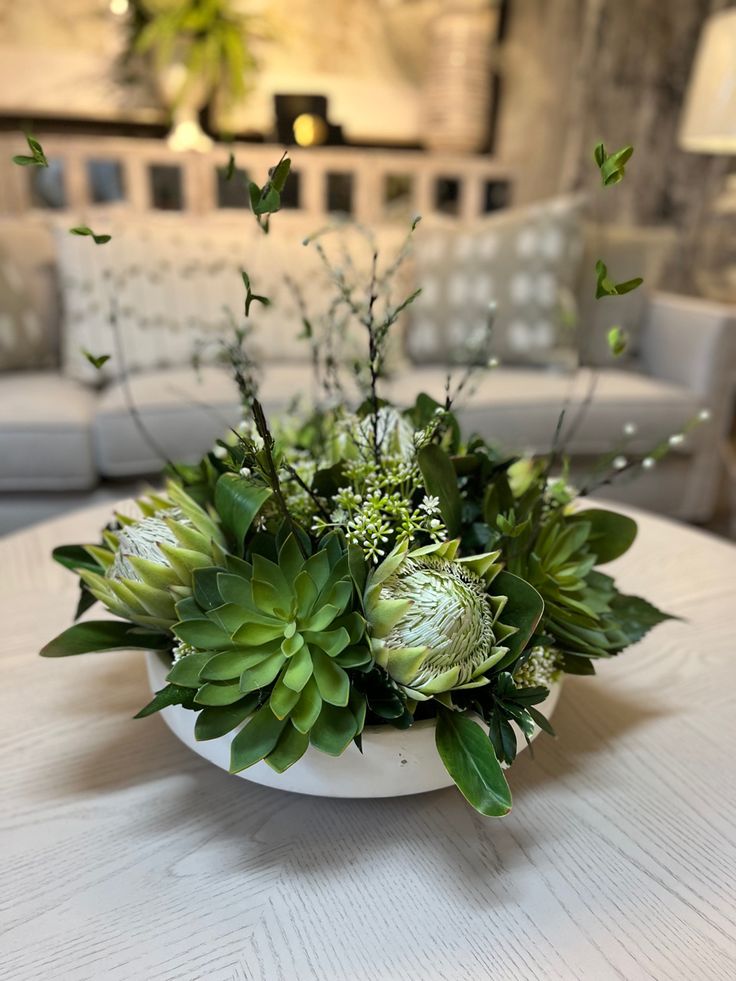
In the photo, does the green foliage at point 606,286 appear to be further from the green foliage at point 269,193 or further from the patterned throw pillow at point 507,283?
the patterned throw pillow at point 507,283

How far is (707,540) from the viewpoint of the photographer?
39.7 inches

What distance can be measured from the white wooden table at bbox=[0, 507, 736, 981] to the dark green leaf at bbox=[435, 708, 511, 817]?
0.27 feet

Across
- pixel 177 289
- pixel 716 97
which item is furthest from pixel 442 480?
pixel 716 97

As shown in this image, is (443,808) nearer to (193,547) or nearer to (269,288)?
(193,547)

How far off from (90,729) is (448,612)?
1.17ft

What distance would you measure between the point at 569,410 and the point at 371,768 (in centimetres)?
146

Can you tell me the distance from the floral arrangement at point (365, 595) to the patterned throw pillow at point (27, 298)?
4.73ft

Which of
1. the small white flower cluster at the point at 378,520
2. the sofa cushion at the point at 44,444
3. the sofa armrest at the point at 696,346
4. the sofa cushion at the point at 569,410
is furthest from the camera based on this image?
the sofa armrest at the point at 696,346

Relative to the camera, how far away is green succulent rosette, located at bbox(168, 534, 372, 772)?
0.44 metres

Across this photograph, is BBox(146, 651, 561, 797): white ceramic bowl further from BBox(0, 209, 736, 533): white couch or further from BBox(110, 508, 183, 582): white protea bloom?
BBox(0, 209, 736, 533): white couch

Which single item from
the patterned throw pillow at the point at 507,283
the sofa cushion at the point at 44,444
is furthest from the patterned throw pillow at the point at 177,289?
the sofa cushion at the point at 44,444

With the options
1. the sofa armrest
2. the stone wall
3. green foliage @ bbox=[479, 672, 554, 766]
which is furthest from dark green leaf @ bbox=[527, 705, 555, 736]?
the stone wall

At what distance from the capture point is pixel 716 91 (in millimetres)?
2027

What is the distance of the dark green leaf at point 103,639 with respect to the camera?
53 centimetres
